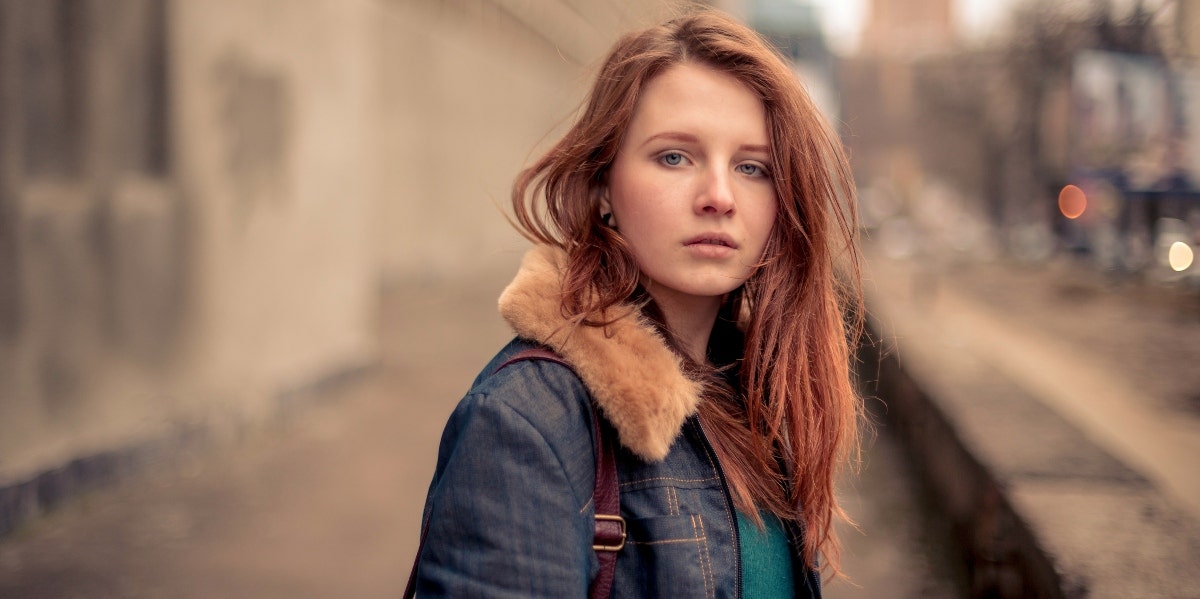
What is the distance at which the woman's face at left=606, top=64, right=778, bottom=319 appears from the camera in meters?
1.72

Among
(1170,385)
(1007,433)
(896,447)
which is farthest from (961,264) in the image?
(1007,433)

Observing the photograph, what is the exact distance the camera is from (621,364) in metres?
1.57

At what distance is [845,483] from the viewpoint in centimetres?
597

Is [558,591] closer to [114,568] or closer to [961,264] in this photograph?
[114,568]

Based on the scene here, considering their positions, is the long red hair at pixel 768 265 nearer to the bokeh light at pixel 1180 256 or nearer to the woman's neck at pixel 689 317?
the woman's neck at pixel 689 317

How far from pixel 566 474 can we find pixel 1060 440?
365cm

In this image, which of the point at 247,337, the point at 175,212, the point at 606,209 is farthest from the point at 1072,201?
the point at 606,209

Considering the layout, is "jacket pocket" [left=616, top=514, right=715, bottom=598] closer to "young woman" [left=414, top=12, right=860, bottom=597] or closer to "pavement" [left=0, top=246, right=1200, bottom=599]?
"young woman" [left=414, top=12, right=860, bottom=597]

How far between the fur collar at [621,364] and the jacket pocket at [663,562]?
0.35ft

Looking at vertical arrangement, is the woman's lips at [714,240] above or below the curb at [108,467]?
above

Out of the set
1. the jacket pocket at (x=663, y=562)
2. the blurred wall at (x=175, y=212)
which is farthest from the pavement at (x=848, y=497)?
the jacket pocket at (x=663, y=562)

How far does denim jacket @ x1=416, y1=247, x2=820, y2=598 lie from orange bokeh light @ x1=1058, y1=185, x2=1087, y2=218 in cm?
2817

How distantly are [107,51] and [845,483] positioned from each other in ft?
15.5

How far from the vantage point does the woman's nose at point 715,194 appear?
1695mm
